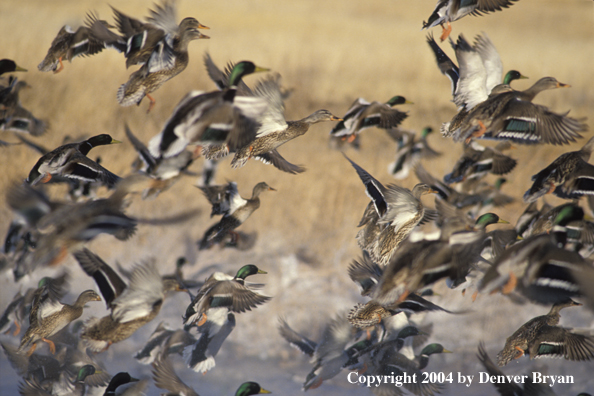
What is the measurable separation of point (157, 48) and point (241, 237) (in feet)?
6.97

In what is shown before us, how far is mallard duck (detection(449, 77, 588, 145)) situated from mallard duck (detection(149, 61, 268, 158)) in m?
1.50

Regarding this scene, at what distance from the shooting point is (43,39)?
605cm

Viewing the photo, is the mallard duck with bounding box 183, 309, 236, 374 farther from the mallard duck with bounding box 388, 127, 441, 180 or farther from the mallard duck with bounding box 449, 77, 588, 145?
the mallard duck with bounding box 388, 127, 441, 180

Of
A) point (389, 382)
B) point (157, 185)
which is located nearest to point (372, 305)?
point (389, 382)

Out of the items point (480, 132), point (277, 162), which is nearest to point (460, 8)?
point (480, 132)

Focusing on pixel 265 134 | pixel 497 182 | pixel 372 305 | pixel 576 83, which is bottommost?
pixel 372 305

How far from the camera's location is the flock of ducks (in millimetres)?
2660

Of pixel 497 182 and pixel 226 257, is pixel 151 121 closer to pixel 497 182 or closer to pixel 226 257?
pixel 226 257

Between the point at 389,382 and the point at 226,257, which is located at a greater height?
the point at 226,257

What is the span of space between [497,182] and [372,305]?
2672mm

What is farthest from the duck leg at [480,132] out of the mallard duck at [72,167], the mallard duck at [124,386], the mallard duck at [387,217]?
the mallard duck at [124,386]

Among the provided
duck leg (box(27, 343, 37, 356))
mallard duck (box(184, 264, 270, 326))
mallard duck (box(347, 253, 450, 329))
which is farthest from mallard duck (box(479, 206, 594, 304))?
duck leg (box(27, 343, 37, 356))

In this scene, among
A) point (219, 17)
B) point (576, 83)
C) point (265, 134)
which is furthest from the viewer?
point (219, 17)

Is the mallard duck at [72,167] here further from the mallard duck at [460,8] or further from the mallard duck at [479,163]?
the mallard duck at [479,163]
